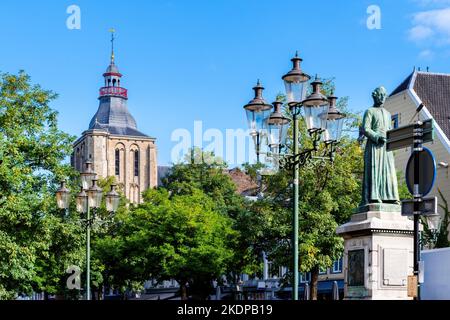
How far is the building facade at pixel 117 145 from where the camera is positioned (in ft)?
516

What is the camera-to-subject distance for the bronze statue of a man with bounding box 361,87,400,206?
18672mm

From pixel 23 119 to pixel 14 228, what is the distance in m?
5.27

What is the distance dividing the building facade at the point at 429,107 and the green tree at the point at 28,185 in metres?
22.0

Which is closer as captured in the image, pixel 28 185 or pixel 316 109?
pixel 316 109

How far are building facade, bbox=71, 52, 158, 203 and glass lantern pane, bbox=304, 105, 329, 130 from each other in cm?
13853

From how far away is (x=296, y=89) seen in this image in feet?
60.7

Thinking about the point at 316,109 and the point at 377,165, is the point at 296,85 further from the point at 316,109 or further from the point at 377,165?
the point at 377,165

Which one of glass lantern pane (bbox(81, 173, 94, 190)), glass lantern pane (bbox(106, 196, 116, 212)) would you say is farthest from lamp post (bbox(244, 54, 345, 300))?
glass lantern pane (bbox(81, 173, 94, 190))

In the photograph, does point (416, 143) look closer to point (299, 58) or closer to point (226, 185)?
point (299, 58)

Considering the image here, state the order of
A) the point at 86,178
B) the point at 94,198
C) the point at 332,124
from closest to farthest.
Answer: the point at 332,124 < the point at 94,198 < the point at 86,178

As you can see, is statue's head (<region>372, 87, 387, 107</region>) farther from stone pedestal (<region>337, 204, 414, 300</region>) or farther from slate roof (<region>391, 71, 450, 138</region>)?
slate roof (<region>391, 71, 450, 138</region>)

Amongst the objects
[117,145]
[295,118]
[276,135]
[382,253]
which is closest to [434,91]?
[276,135]

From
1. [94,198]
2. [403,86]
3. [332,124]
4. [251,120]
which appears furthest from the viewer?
[403,86]
